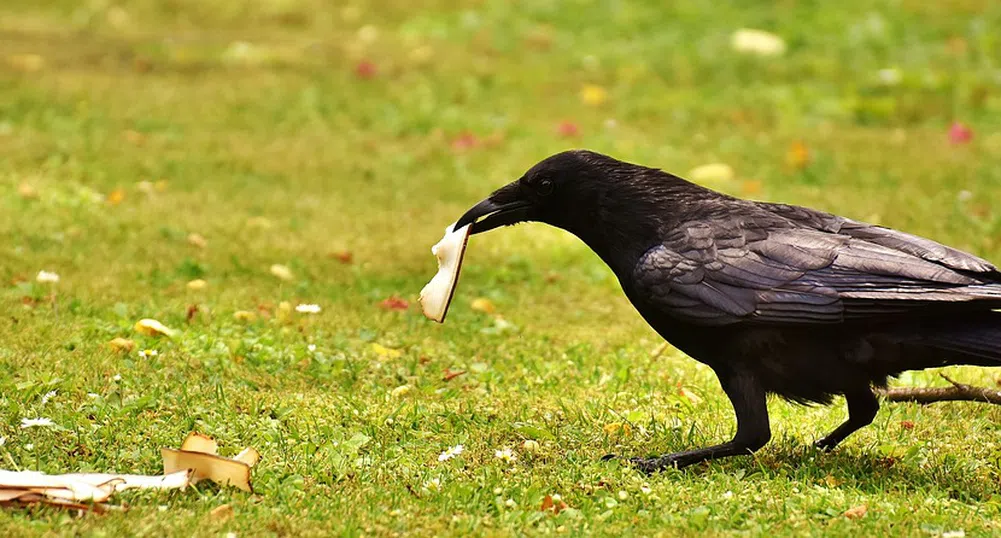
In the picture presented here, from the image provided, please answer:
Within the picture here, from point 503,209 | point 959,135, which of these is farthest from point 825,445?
point 959,135

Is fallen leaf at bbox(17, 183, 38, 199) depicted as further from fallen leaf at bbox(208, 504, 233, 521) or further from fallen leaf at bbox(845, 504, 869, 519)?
fallen leaf at bbox(845, 504, 869, 519)

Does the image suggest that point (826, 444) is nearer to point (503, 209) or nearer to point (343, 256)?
point (503, 209)

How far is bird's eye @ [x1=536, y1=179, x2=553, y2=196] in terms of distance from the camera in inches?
228

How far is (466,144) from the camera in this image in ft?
39.5

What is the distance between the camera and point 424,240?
9562mm

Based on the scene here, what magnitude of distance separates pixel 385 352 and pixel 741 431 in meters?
2.16

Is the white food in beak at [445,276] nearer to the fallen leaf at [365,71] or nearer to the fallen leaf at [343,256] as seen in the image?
the fallen leaf at [343,256]

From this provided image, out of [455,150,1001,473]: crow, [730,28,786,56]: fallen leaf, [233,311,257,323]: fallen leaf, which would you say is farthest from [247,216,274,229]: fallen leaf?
[730,28,786,56]: fallen leaf

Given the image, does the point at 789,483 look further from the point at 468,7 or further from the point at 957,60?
the point at 468,7

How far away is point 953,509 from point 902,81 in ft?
31.7

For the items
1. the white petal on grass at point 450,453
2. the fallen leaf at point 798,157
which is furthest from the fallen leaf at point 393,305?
the fallen leaf at point 798,157

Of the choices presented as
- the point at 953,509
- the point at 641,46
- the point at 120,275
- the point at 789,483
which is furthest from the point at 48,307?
the point at 641,46

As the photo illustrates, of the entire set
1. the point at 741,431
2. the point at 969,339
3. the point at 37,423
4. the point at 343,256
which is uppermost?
the point at 969,339

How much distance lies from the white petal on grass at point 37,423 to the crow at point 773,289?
2.11m
